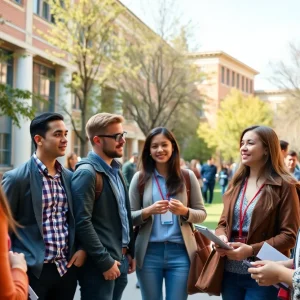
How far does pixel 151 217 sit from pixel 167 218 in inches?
5.8

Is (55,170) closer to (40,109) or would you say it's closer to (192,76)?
(192,76)

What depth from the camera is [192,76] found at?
26125mm

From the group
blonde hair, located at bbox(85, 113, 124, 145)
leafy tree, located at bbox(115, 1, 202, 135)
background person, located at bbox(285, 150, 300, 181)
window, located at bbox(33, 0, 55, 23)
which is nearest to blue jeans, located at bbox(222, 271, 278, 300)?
blonde hair, located at bbox(85, 113, 124, 145)

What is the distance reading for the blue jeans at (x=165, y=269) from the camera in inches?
164

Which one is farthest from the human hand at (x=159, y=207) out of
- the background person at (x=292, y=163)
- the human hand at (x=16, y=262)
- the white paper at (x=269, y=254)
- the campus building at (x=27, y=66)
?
the campus building at (x=27, y=66)

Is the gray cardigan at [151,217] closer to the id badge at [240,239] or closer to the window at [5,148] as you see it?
the id badge at [240,239]

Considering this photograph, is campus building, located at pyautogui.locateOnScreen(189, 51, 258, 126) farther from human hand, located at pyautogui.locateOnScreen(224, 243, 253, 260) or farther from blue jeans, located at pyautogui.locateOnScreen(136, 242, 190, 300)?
human hand, located at pyautogui.locateOnScreen(224, 243, 253, 260)

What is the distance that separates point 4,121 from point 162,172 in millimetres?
22820

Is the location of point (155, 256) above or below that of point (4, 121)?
below

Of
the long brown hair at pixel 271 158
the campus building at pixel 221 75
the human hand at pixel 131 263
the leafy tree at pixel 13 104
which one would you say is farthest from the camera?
the campus building at pixel 221 75

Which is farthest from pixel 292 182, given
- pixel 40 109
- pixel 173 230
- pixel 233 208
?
pixel 40 109

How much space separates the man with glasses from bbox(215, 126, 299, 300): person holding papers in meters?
0.82

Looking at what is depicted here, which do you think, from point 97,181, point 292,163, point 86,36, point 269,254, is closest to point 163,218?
point 97,181

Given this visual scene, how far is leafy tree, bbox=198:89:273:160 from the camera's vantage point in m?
56.9
